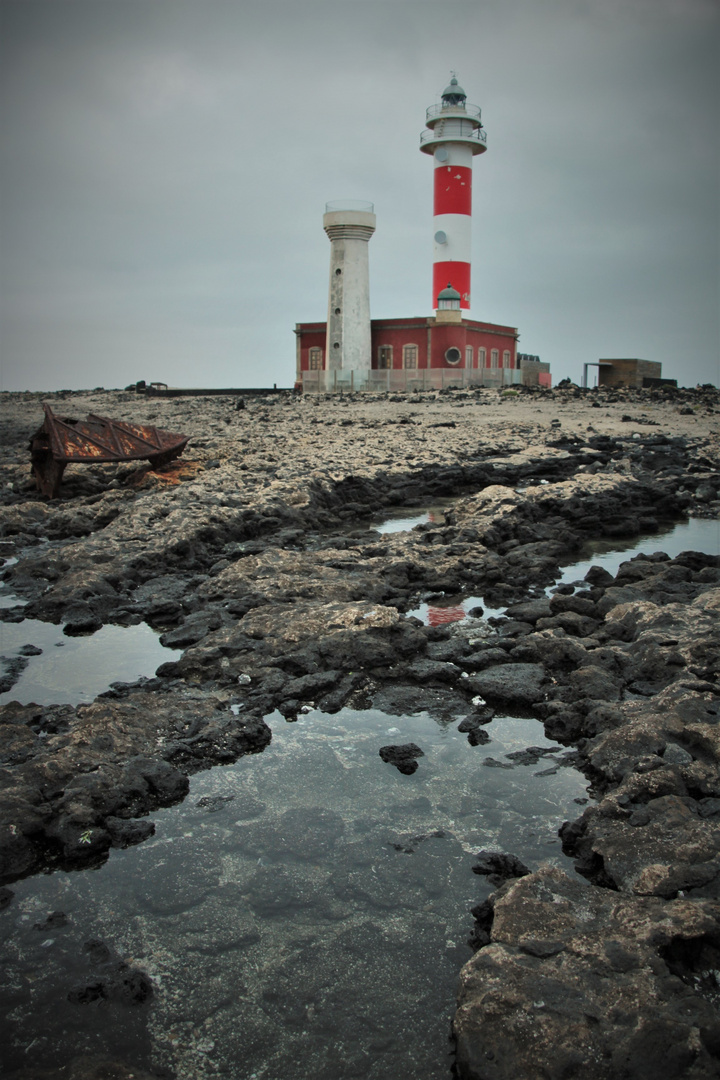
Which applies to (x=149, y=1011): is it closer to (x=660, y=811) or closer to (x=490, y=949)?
(x=490, y=949)

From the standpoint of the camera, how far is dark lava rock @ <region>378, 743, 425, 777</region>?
4.79 m

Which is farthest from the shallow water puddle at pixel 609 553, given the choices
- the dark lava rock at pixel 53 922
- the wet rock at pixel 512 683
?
the dark lava rock at pixel 53 922

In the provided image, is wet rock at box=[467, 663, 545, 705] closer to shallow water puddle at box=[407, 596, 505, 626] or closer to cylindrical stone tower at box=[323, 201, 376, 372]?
shallow water puddle at box=[407, 596, 505, 626]

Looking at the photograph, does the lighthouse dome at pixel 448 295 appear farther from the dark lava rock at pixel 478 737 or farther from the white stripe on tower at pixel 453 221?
the dark lava rock at pixel 478 737

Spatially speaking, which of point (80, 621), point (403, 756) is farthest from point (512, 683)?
point (80, 621)

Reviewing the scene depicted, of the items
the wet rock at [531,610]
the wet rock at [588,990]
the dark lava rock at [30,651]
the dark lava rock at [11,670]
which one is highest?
the wet rock at [531,610]

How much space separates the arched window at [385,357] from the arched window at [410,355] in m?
0.63

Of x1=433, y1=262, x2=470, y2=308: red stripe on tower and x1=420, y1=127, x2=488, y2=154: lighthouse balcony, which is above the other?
x1=420, y1=127, x2=488, y2=154: lighthouse balcony

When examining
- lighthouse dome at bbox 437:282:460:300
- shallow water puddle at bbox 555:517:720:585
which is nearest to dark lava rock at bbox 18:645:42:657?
shallow water puddle at bbox 555:517:720:585

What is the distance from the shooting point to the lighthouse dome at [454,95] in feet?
127

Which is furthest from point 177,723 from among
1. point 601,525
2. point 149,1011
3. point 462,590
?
point 601,525

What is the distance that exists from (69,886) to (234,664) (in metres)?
2.46

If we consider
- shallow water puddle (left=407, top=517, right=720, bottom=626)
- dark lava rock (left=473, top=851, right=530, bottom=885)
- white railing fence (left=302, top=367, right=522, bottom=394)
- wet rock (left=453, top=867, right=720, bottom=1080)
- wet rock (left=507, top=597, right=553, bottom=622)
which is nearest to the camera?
wet rock (left=453, top=867, right=720, bottom=1080)

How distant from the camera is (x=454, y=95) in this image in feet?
127
